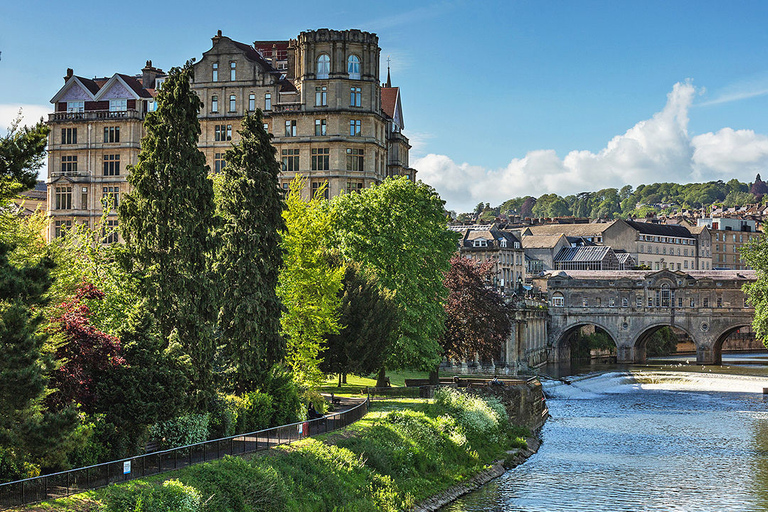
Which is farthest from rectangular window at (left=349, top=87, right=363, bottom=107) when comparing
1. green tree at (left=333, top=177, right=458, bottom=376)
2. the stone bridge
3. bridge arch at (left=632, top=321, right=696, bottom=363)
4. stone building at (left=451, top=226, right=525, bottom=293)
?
stone building at (left=451, top=226, right=525, bottom=293)

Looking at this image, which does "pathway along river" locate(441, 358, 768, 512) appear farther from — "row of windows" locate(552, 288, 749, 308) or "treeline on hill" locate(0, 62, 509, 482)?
"row of windows" locate(552, 288, 749, 308)

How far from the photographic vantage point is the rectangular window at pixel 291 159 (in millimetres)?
69312

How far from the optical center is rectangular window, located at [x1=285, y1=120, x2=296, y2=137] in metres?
69.1

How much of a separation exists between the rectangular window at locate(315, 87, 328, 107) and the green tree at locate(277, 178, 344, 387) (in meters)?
23.9

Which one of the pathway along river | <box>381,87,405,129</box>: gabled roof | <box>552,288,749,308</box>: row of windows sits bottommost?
the pathway along river

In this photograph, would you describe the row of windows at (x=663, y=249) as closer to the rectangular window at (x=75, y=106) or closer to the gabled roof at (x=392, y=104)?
the gabled roof at (x=392, y=104)

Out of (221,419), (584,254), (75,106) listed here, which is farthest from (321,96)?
(584,254)

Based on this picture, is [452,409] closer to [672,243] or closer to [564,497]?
[564,497]

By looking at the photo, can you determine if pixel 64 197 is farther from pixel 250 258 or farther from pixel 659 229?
pixel 659 229

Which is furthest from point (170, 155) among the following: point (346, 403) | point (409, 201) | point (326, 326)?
point (409, 201)

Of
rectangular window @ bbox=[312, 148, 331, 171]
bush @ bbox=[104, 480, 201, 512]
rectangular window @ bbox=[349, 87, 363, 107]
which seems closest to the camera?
bush @ bbox=[104, 480, 201, 512]

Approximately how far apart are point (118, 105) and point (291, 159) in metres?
15.9

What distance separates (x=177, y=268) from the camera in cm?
3316

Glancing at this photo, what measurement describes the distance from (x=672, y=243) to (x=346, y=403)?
480 feet
